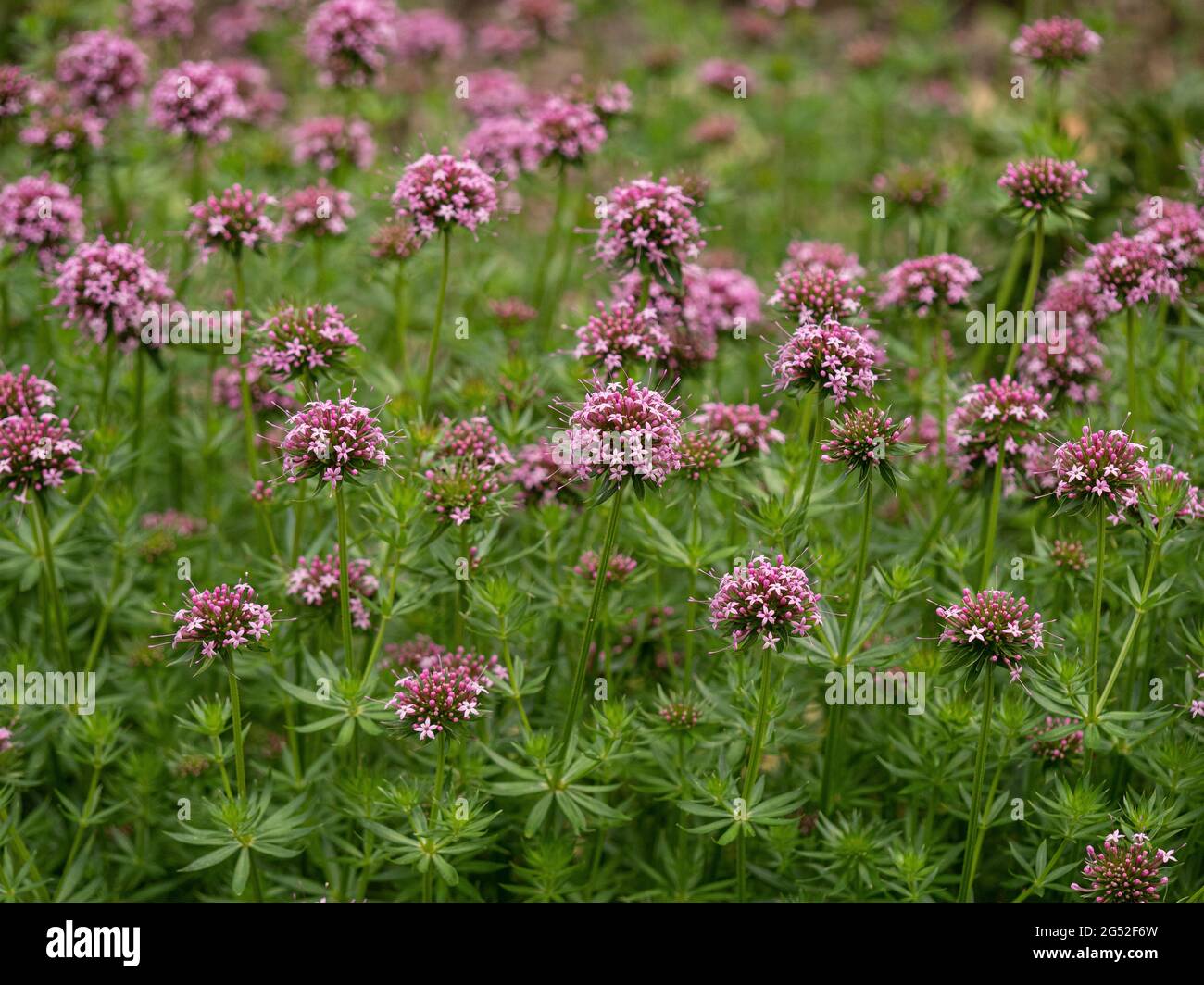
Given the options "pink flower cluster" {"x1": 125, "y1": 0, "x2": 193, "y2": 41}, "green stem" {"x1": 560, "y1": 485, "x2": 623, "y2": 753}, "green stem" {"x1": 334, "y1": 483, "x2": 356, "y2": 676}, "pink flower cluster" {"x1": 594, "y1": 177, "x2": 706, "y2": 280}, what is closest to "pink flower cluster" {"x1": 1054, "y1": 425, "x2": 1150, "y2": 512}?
"green stem" {"x1": 560, "y1": 485, "x2": 623, "y2": 753}

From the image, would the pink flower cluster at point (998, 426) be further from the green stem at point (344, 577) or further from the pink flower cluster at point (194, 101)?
the pink flower cluster at point (194, 101)

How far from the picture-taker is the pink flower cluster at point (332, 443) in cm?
515

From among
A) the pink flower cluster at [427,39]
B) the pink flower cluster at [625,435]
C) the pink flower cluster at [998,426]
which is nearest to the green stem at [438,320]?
the pink flower cluster at [625,435]

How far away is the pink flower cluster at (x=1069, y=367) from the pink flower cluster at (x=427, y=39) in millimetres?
5572

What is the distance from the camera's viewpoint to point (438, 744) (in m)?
5.47

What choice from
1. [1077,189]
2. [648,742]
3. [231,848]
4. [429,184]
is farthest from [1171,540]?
[231,848]

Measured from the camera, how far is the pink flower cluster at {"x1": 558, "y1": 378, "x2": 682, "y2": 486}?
4.97 meters

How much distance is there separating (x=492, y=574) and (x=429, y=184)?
5.96ft

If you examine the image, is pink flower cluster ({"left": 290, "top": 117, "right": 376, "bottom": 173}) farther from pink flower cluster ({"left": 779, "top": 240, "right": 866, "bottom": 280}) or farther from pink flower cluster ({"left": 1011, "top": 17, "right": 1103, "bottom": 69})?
pink flower cluster ({"left": 1011, "top": 17, "right": 1103, "bottom": 69})

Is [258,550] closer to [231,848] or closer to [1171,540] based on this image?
[231,848]

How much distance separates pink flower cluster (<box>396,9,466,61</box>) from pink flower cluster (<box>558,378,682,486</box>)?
6.09 metres

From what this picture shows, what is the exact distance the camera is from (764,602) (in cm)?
509
